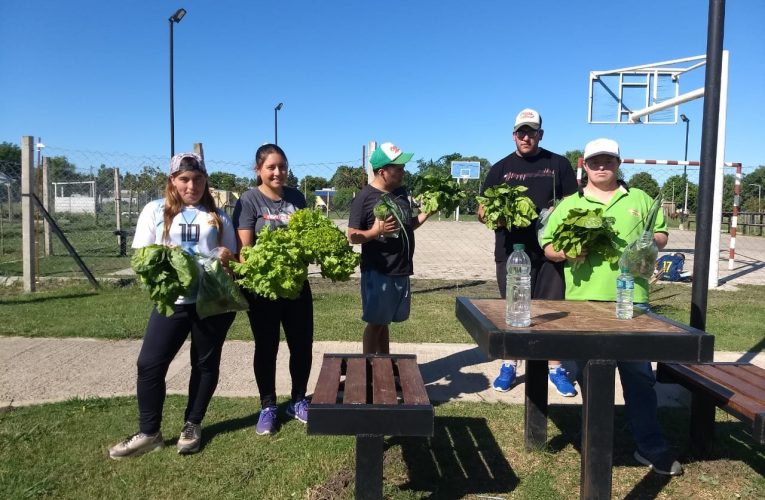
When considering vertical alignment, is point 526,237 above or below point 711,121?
below

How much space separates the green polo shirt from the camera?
332cm

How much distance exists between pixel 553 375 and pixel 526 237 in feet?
4.08

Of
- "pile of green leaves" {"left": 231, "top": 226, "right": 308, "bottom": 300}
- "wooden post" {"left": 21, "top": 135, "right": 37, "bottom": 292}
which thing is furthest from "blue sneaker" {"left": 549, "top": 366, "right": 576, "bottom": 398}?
"wooden post" {"left": 21, "top": 135, "right": 37, "bottom": 292}

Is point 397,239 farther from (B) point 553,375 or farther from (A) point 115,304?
(A) point 115,304

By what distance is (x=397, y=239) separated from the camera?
13.6ft

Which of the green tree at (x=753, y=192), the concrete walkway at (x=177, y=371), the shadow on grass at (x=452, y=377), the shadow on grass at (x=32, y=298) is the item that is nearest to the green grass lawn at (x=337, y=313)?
the shadow on grass at (x=32, y=298)

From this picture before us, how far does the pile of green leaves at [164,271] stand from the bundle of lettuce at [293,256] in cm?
32

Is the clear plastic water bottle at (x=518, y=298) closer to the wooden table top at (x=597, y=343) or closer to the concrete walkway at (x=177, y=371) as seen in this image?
the wooden table top at (x=597, y=343)

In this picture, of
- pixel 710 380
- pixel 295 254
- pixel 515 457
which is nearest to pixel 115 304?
pixel 295 254

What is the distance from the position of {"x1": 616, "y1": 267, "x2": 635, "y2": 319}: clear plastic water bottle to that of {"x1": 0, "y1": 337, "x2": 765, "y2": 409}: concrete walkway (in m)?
1.78

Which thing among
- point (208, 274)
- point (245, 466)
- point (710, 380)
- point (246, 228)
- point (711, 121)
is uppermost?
point (711, 121)

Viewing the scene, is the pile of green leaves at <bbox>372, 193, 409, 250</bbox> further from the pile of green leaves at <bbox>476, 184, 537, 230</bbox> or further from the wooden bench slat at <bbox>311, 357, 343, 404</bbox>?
the wooden bench slat at <bbox>311, 357, 343, 404</bbox>

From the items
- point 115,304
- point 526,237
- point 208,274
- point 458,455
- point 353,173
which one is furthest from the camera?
point 353,173

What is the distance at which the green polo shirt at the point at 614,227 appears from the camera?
332 cm
